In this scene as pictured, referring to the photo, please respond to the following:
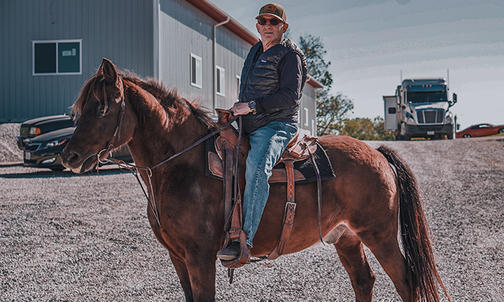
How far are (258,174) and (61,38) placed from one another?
1559 centimetres

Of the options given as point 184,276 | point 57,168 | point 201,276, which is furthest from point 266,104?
point 57,168

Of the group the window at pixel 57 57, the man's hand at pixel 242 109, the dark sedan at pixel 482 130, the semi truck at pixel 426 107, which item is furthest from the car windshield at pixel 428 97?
the man's hand at pixel 242 109

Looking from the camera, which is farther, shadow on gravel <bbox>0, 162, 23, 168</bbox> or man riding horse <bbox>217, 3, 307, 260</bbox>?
shadow on gravel <bbox>0, 162, 23, 168</bbox>

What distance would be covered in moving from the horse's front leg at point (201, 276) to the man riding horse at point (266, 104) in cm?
16

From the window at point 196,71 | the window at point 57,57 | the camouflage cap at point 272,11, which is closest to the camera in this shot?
the camouflage cap at point 272,11

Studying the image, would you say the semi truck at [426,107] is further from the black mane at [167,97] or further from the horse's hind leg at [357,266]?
the black mane at [167,97]

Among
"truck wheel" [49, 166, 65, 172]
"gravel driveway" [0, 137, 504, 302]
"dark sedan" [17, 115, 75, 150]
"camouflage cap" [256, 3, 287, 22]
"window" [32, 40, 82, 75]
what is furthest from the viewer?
"window" [32, 40, 82, 75]

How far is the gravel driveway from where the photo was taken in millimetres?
4941

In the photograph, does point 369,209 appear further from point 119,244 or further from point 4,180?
point 4,180

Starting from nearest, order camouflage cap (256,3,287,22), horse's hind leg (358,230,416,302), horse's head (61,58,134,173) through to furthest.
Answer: horse's head (61,58,134,173) < camouflage cap (256,3,287,22) < horse's hind leg (358,230,416,302)

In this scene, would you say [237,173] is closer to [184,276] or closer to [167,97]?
[167,97]

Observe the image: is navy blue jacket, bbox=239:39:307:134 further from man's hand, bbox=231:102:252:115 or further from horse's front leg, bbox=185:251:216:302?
horse's front leg, bbox=185:251:216:302

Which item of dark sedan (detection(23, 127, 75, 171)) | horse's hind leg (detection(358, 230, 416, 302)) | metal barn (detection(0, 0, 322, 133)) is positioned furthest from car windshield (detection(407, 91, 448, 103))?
horse's hind leg (detection(358, 230, 416, 302))

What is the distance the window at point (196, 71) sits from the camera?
17.2 metres
